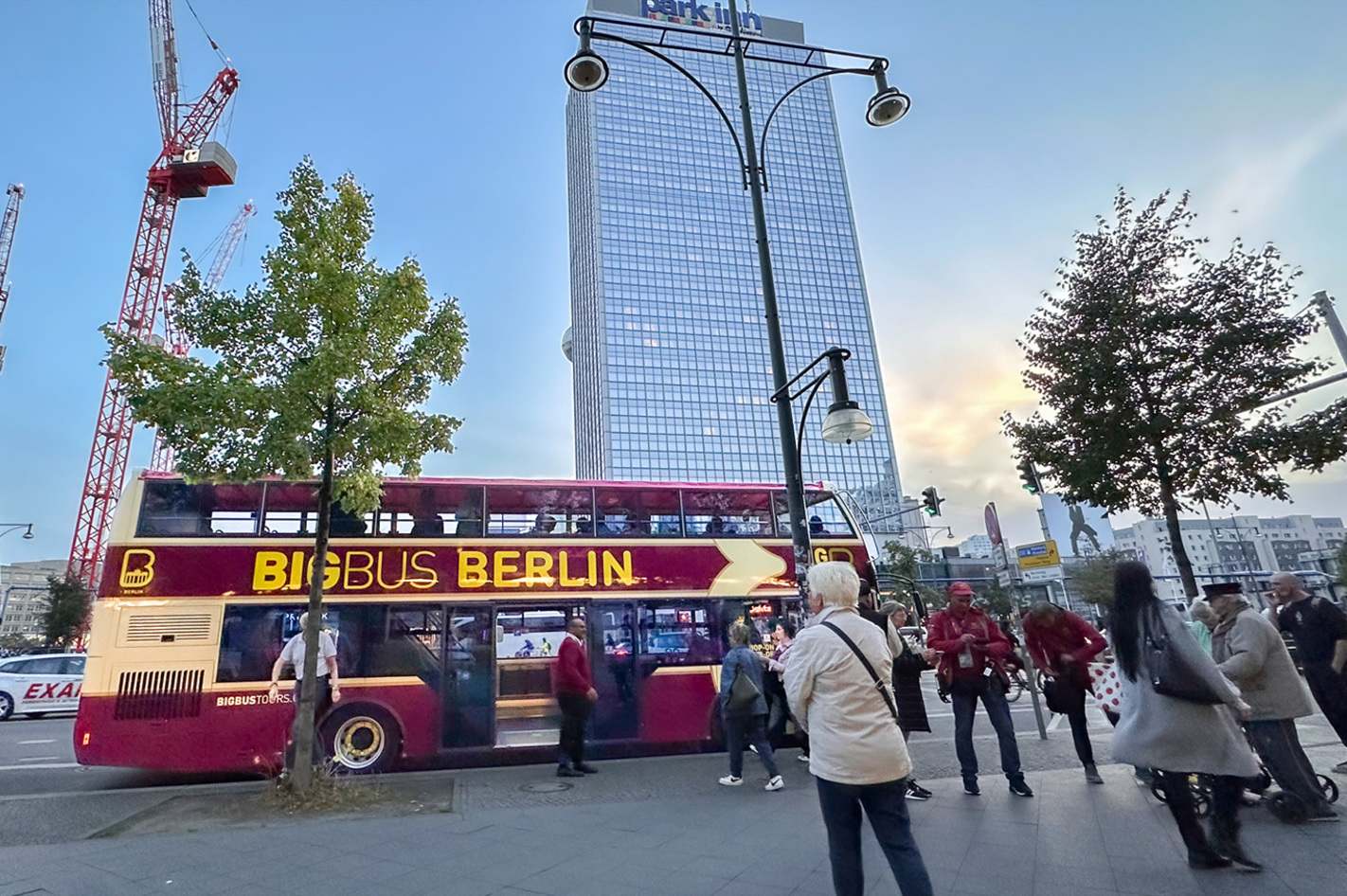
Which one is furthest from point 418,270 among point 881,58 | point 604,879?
point 604,879

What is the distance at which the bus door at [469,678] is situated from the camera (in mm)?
8477

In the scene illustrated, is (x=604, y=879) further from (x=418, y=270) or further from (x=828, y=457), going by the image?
(x=828, y=457)

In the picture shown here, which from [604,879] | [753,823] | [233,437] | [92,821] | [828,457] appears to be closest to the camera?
[604,879]

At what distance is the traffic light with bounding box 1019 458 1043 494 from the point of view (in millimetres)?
13230

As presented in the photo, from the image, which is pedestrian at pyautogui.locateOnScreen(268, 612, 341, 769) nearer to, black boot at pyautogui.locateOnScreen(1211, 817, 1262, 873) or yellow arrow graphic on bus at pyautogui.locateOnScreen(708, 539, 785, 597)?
yellow arrow graphic on bus at pyautogui.locateOnScreen(708, 539, 785, 597)

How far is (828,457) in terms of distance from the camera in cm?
11038

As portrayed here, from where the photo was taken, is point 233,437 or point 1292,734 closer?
point 1292,734

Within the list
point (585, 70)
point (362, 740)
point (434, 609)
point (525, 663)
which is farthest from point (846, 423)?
point (362, 740)

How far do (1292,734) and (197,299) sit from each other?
11263mm

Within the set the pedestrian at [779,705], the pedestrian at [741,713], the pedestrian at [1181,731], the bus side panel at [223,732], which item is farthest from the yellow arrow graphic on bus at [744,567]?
the pedestrian at [1181,731]

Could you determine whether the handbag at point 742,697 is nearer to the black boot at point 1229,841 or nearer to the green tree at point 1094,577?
the black boot at point 1229,841

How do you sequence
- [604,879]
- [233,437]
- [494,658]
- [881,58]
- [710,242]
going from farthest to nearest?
[710,242] < [494,658] < [881,58] < [233,437] < [604,879]

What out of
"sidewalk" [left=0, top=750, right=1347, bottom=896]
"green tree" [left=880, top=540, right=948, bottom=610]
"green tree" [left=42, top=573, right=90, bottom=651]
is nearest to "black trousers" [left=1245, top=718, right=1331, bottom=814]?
"sidewalk" [left=0, top=750, right=1347, bottom=896]

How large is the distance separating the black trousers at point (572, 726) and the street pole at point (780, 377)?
3.05 metres
